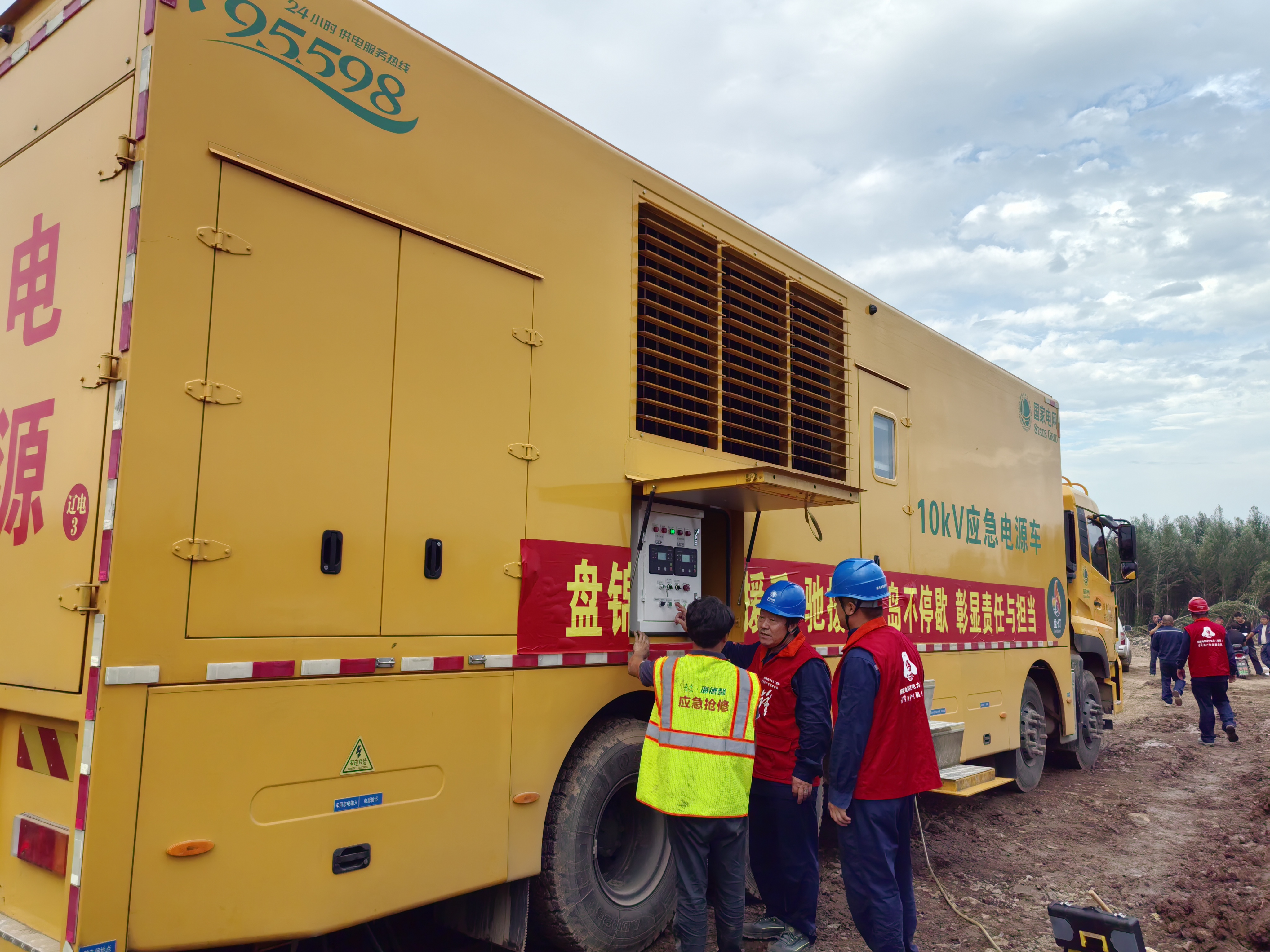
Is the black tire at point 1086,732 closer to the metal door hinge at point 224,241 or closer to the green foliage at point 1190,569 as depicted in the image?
the metal door hinge at point 224,241

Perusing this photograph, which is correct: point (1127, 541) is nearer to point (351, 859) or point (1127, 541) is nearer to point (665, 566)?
point (665, 566)

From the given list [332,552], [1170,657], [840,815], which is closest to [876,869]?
[840,815]

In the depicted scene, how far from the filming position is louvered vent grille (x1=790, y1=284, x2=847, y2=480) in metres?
5.74

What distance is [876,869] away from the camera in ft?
12.6

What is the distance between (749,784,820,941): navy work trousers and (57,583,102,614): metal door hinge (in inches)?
120

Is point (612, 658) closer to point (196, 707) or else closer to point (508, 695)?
point (508, 695)

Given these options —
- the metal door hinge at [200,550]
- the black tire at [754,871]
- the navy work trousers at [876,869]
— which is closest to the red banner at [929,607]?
the black tire at [754,871]

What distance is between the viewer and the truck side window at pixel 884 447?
634cm

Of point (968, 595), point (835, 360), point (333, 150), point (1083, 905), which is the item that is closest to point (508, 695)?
point (333, 150)

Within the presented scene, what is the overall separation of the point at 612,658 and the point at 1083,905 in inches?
142

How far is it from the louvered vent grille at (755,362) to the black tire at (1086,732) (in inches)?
236

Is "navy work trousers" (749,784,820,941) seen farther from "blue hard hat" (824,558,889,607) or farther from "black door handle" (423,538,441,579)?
"black door handle" (423,538,441,579)

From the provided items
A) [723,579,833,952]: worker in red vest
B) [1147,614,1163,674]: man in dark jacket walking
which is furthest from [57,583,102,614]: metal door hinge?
[1147,614,1163,674]: man in dark jacket walking

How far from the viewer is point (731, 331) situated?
17.1ft
